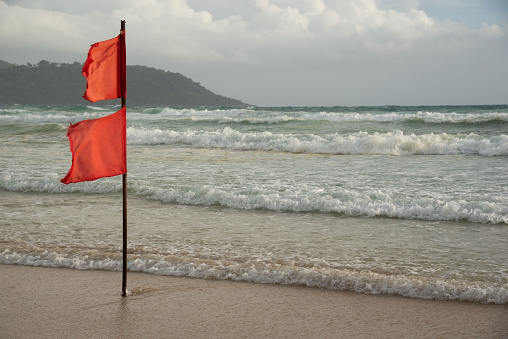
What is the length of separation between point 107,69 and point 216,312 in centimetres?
199

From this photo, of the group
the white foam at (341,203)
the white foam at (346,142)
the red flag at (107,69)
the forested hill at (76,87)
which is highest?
the forested hill at (76,87)

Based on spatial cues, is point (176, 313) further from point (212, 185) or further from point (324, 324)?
point (212, 185)

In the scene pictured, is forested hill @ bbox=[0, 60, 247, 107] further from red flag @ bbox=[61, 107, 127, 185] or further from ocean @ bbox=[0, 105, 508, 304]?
red flag @ bbox=[61, 107, 127, 185]

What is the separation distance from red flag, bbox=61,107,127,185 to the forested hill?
230 ft

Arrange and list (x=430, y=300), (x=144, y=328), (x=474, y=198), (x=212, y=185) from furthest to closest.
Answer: (x=212, y=185)
(x=474, y=198)
(x=430, y=300)
(x=144, y=328)

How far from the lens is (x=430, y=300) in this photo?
373cm

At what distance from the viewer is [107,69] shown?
10.8 ft

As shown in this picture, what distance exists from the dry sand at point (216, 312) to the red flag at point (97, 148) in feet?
3.50

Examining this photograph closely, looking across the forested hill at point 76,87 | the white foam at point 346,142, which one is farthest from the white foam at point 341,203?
the forested hill at point 76,87

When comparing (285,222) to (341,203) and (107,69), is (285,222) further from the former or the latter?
(107,69)

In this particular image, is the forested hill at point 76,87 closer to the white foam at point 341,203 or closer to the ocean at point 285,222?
the ocean at point 285,222

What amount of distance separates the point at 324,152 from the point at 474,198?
1018 centimetres

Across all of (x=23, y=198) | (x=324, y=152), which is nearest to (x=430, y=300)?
(x=23, y=198)

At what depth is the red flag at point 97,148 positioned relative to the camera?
3209mm
